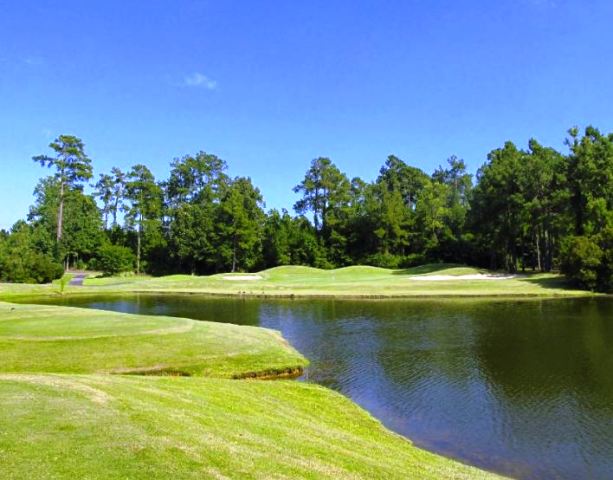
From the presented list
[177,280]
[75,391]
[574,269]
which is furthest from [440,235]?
[75,391]

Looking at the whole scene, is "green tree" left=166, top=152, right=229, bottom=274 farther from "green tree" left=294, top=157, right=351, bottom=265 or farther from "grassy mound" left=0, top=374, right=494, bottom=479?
"grassy mound" left=0, top=374, right=494, bottom=479

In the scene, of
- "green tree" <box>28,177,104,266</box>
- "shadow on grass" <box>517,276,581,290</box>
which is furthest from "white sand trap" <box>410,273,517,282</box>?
"green tree" <box>28,177,104,266</box>

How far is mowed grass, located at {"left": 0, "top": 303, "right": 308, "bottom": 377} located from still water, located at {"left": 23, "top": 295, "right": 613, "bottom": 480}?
9.98ft

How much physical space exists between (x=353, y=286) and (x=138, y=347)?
44.8m

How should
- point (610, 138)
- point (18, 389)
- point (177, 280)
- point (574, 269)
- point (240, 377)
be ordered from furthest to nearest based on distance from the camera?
point (177, 280) → point (610, 138) → point (574, 269) → point (240, 377) → point (18, 389)

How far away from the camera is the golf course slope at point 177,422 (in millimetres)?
10180

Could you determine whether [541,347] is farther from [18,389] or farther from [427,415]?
[18,389]

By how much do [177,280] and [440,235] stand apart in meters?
54.7

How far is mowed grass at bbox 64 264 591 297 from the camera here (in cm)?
6425

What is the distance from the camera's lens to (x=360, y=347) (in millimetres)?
34062

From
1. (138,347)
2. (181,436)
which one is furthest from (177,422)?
(138,347)

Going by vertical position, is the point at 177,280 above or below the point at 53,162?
below

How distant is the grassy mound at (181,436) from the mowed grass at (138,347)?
5.63m

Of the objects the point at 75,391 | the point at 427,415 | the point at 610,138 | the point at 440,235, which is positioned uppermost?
the point at 610,138
